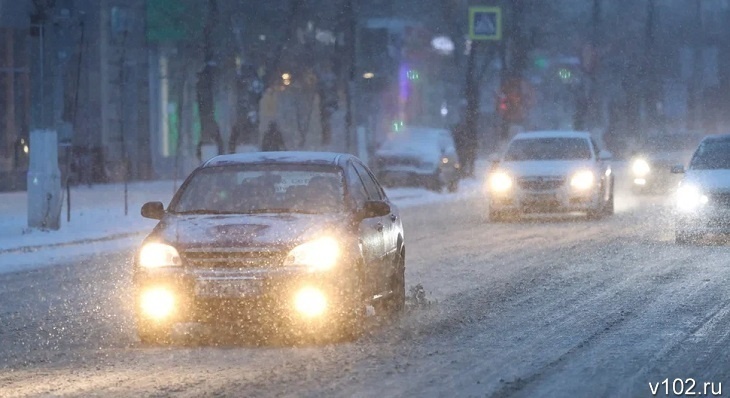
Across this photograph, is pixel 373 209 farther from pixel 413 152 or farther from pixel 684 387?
pixel 413 152

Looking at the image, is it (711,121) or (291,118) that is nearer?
(291,118)

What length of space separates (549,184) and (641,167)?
11351 mm

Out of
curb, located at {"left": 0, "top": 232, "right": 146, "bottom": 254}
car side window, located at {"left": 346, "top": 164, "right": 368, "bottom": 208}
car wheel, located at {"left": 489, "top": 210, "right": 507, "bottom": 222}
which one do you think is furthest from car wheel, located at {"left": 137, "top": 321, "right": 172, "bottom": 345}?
car wheel, located at {"left": 489, "top": 210, "right": 507, "bottom": 222}

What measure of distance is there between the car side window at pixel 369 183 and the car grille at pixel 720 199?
8.52 m

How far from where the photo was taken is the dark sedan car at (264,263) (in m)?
10.9

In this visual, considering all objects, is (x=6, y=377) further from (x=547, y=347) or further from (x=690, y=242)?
(x=690, y=242)

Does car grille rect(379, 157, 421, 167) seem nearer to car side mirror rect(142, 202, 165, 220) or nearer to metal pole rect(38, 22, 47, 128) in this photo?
metal pole rect(38, 22, 47, 128)

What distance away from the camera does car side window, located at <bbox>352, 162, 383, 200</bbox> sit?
506 inches

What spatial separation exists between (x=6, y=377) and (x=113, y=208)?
21286 millimetres

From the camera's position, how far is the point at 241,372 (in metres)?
9.71

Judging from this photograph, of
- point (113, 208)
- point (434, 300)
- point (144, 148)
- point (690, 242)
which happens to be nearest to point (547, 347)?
point (434, 300)

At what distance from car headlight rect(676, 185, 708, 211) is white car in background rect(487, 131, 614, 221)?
19.7 feet

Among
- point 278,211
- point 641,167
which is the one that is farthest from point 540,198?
point 278,211

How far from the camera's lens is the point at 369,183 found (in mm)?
13078
